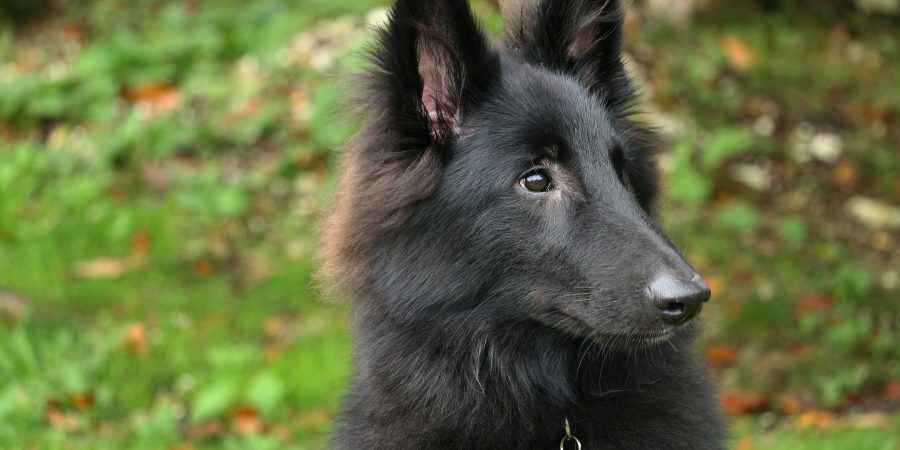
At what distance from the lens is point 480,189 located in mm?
3492

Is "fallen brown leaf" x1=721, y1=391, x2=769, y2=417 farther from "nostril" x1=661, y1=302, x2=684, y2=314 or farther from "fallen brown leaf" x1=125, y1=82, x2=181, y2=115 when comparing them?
"fallen brown leaf" x1=125, y1=82, x2=181, y2=115

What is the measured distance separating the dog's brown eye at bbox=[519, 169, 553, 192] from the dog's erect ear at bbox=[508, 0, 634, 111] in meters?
0.60

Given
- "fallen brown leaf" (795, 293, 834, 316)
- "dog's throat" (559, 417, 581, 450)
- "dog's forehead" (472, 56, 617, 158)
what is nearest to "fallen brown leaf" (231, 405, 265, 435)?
"dog's throat" (559, 417, 581, 450)

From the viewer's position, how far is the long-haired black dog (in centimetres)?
345

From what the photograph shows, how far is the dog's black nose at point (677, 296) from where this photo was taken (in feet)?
10.0

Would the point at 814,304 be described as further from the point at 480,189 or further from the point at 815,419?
the point at 480,189

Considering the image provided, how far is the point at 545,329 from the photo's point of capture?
356cm

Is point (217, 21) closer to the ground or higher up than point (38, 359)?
higher up

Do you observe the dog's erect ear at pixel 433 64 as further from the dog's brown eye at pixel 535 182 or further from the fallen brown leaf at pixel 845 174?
the fallen brown leaf at pixel 845 174

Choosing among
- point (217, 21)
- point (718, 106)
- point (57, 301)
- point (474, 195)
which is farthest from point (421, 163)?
point (217, 21)

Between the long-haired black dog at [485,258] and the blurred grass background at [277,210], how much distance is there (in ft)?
5.51

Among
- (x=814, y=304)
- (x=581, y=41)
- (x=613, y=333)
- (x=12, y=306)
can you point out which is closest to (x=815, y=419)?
(x=814, y=304)

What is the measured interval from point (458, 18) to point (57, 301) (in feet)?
16.5

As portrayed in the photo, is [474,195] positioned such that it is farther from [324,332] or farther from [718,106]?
[718,106]
